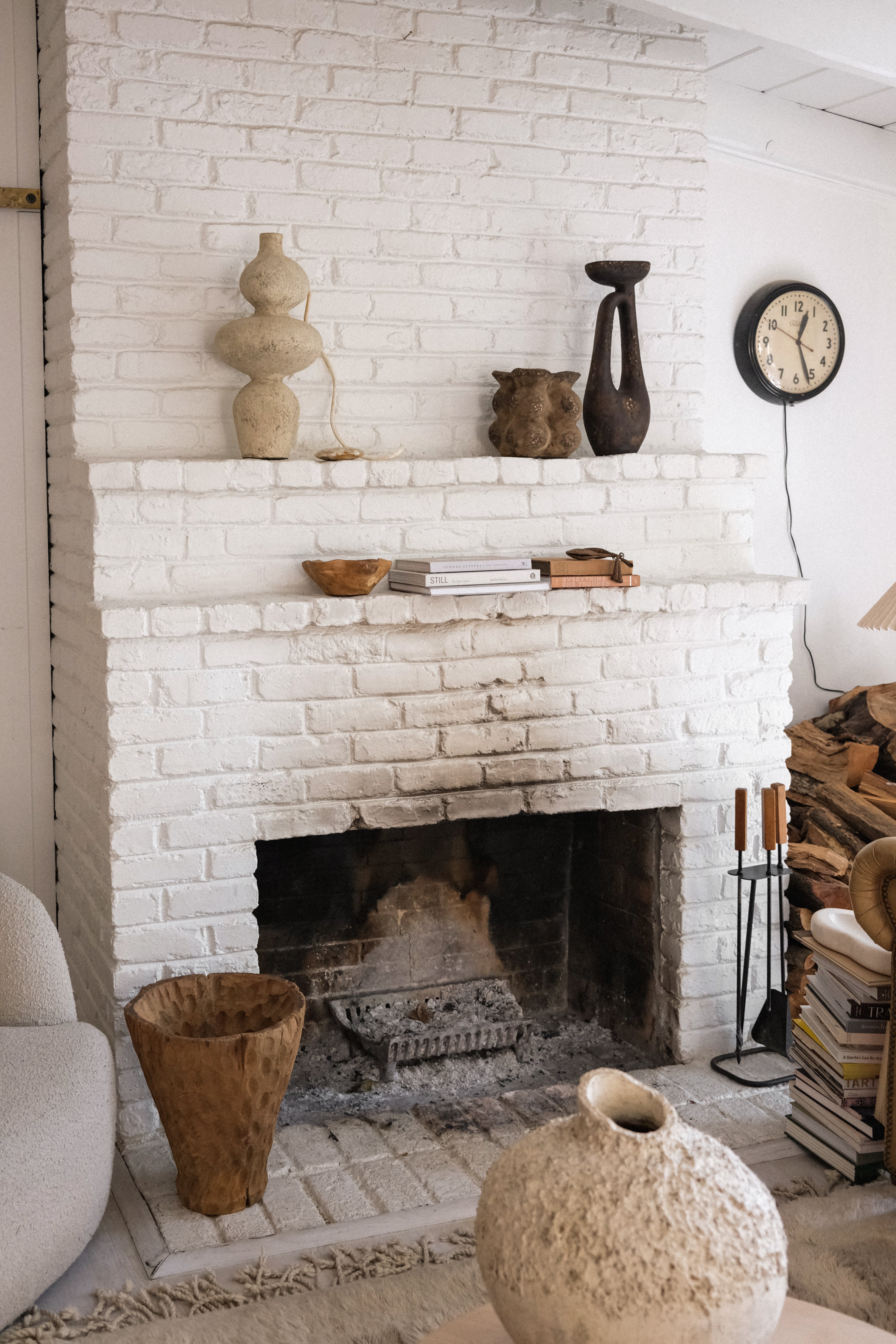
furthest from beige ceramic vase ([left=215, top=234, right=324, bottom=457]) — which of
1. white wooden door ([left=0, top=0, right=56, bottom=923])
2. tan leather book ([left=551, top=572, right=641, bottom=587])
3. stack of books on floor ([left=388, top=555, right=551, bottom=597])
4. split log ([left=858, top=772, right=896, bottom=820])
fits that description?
split log ([left=858, top=772, right=896, bottom=820])

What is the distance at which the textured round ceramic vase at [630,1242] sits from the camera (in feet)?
3.70

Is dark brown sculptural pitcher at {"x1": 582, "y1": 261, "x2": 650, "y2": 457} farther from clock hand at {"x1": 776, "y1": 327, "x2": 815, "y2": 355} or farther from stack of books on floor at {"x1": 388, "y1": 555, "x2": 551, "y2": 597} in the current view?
clock hand at {"x1": 776, "y1": 327, "x2": 815, "y2": 355}

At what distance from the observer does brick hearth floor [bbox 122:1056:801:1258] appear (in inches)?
88.1

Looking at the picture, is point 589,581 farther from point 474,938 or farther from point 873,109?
point 873,109

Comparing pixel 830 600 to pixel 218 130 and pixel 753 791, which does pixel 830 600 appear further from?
pixel 218 130

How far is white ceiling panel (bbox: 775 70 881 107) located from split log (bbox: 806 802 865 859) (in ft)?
6.82

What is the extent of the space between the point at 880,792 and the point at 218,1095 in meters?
2.17

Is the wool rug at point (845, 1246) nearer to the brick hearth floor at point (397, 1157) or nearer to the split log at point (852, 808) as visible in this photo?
the brick hearth floor at point (397, 1157)

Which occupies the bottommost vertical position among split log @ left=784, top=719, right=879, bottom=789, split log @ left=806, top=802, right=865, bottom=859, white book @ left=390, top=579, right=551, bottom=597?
split log @ left=806, top=802, right=865, bottom=859

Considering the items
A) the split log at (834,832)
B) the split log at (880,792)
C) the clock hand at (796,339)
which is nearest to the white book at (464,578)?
the split log at (834,832)

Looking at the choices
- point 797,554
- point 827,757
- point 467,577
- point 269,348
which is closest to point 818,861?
point 827,757

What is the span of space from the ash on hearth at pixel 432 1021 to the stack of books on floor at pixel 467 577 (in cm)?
106

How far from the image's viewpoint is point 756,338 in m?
3.79

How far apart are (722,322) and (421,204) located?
4.48 ft
